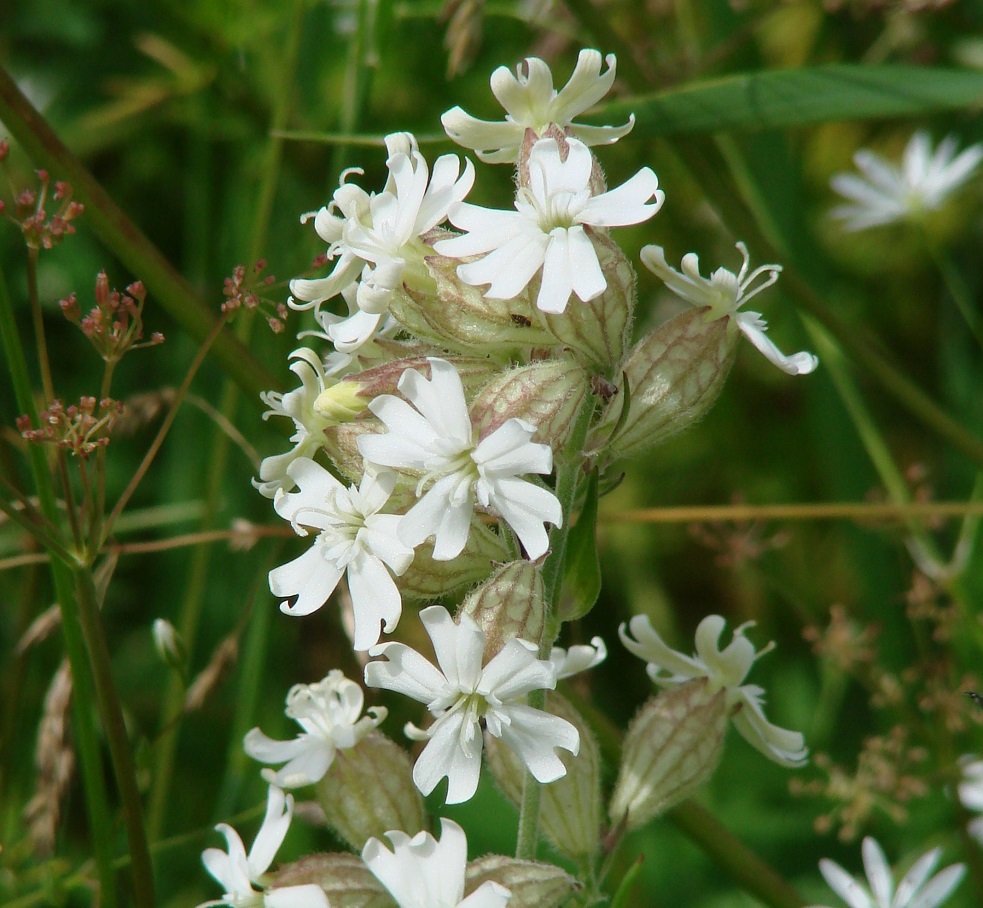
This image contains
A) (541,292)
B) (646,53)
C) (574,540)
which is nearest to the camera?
(541,292)

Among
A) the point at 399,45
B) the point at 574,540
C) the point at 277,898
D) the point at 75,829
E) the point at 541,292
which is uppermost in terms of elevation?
the point at 399,45

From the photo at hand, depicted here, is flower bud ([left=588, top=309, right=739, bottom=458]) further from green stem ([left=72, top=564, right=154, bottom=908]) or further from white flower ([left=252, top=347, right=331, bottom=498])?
green stem ([left=72, top=564, right=154, bottom=908])

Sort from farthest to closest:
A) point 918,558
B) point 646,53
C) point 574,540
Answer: point 646,53, point 918,558, point 574,540

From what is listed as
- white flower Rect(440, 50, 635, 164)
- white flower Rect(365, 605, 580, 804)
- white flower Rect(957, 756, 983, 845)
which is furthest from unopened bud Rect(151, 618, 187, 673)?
white flower Rect(957, 756, 983, 845)

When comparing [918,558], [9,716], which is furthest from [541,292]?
[918,558]

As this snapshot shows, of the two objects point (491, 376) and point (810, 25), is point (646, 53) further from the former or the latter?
point (491, 376)

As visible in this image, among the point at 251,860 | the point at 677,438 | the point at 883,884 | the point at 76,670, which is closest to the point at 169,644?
the point at 76,670
